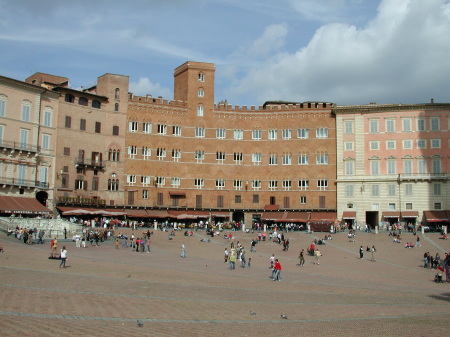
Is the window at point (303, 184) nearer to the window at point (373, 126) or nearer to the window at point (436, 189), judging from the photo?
the window at point (373, 126)

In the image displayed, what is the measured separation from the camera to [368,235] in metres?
69.7

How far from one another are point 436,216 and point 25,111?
191 ft

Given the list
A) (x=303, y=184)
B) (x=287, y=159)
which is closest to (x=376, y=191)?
(x=303, y=184)

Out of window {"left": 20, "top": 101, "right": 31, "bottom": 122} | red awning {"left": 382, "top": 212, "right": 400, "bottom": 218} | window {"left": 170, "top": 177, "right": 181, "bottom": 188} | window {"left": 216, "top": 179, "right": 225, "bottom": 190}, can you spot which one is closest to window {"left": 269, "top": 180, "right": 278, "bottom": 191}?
window {"left": 216, "top": 179, "right": 225, "bottom": 190}

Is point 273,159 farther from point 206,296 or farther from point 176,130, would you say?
point 206,296

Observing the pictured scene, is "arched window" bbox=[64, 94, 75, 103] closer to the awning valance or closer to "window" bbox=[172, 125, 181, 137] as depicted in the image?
"window" bbox=[172, 125, 181, 137]

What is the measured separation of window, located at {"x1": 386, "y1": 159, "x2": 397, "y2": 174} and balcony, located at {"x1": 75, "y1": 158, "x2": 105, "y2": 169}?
42.3m

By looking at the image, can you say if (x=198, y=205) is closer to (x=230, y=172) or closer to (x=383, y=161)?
(x=230, y=172)

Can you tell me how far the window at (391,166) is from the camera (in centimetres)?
8269

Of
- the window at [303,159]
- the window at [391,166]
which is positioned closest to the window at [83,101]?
the window at [303,159]

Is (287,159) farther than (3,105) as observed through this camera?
Yes

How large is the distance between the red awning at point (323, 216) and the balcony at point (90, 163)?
32.2 metres

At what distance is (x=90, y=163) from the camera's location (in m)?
79.4

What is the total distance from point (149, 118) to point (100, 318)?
6680 centimetres
